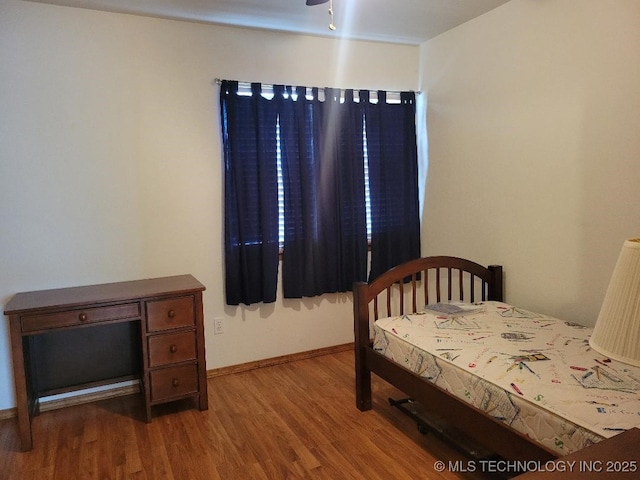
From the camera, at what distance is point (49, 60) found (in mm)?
2752

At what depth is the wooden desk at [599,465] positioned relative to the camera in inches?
40.1

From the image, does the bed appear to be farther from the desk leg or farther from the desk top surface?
the desk leg

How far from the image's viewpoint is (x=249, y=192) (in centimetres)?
326

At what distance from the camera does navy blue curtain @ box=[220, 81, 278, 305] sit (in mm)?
3193

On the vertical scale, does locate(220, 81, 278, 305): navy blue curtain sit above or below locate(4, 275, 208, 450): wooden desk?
above

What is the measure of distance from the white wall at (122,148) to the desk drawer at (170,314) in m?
0.51

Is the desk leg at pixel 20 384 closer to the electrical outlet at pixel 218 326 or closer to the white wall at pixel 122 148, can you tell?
the white wall at pixel 122 148

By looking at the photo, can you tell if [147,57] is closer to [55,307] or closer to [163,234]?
[163,234]

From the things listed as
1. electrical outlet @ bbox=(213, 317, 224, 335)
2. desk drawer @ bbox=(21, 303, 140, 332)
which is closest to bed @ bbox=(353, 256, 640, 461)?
electrical outlet @ bbox=(213, 317, 224, 335)

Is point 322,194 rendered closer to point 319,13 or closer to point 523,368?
point 319,13

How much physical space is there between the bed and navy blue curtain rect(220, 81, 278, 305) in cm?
93

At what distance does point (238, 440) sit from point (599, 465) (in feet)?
6.07

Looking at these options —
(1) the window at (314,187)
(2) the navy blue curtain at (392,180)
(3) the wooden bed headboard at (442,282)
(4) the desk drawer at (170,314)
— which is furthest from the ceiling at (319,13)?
(4) the desk drawer at (170,314)

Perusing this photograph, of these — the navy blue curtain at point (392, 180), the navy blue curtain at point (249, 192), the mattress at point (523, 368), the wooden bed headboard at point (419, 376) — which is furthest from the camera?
the navy blue curtain at point (392, 180)
